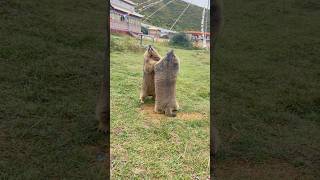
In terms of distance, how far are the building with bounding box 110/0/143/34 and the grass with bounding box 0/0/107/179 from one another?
52cm

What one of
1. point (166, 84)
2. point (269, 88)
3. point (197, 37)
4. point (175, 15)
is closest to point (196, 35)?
point (197, 37)

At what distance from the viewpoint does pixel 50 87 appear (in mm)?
6453

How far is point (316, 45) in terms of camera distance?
8.71m

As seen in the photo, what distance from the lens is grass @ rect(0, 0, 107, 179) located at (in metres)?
4.47

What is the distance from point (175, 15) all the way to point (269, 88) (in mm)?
3441

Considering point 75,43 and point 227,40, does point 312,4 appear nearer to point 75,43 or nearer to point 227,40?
point 227,40

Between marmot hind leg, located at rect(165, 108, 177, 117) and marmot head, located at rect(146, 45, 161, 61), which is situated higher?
marmot head, located at rect(146, 45, 161, 61)

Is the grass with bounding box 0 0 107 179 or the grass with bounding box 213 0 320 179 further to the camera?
the grass with bounding box 213 0 320 179

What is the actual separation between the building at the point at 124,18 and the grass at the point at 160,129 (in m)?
0.12

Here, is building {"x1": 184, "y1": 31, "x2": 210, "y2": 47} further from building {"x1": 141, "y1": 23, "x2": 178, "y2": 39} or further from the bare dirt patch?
the bare dirt patch

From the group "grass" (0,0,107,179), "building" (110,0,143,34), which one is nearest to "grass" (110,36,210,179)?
"building" (110,0,143,34)

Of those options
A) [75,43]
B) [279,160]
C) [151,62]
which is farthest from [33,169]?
[75,43]

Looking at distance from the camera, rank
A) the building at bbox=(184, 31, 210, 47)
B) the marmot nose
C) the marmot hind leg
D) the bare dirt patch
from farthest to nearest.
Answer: the marmot hind leg, the bare dirt patch, the marmot nose, the building at bbox=(184, 31, 210, 47)

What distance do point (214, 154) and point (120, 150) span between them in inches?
41.3
